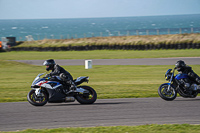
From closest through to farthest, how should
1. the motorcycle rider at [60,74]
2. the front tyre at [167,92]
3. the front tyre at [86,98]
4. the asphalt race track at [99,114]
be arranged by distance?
the asphalt race track at [99,114] → the motorcycle rider at [60,74] → the front tyre at [86,98] → the front tyre at [167,92]

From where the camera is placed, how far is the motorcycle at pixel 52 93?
1079 centimetres

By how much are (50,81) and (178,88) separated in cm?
460

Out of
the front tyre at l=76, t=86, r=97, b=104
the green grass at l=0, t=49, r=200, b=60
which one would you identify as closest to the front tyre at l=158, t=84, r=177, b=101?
the front tyre at l=76, t=86, r=97, b=104

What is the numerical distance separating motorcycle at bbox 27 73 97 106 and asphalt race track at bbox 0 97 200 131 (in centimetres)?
21

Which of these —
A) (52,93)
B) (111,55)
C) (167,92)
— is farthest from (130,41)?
(52,93)

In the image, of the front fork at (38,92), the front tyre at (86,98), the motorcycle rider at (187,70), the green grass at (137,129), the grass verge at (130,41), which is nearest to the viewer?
the green grass at (137,129)

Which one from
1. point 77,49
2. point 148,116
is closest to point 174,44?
point 77,49

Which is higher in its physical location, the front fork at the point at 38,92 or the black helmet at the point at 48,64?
the black helmet at the point at 48,64

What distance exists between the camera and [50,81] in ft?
36.0

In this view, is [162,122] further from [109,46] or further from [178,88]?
[109,46]

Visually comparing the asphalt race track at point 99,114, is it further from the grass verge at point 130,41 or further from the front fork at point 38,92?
the grass verge at point 130,41

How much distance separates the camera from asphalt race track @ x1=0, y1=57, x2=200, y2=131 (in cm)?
846

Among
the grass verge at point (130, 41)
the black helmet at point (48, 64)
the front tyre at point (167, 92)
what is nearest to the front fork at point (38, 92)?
the black helmet at point (48, 64)

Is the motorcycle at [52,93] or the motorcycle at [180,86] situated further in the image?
the motorcycle at [180,86]
